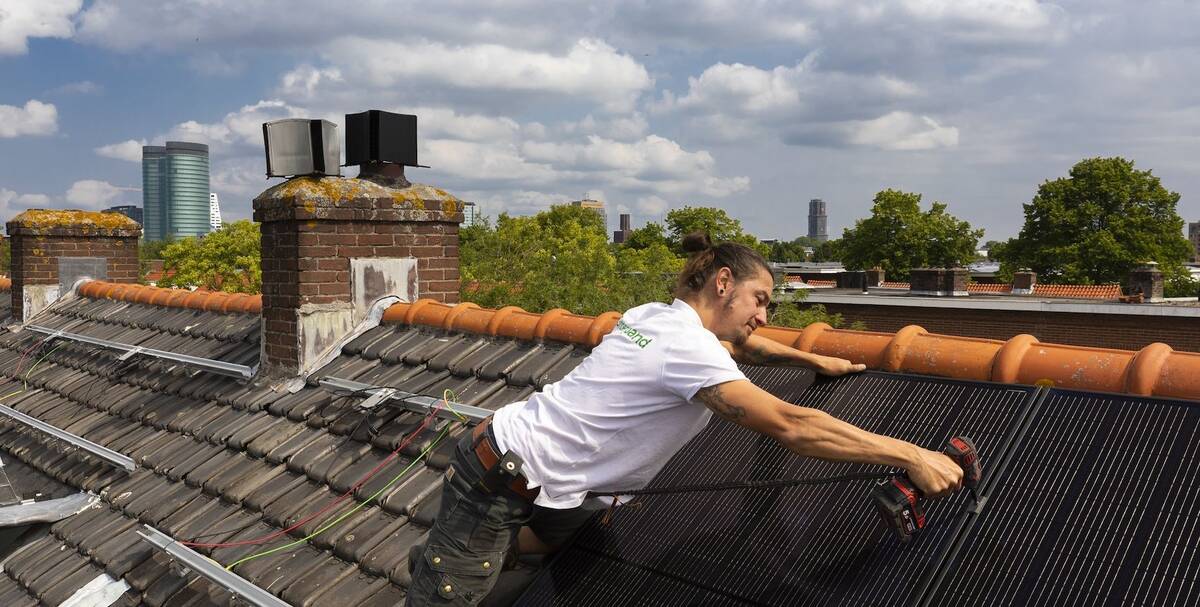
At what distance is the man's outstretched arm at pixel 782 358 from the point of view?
3.54 meters

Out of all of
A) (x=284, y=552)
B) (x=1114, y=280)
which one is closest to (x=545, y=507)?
(x=284, y=552)

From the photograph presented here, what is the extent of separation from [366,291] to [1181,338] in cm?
3120

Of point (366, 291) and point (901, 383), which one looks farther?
point (366, 291)

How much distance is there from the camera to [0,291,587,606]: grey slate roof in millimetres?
4281

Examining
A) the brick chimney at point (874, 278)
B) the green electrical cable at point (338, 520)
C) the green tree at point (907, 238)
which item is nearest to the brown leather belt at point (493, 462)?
the green electrical cable at point (338, 520)

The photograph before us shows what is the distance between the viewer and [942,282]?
3772 cm

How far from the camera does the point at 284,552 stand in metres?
4.39

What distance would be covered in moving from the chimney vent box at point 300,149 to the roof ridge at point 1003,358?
9.34ft

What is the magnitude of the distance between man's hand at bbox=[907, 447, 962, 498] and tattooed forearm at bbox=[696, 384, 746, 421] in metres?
0.49

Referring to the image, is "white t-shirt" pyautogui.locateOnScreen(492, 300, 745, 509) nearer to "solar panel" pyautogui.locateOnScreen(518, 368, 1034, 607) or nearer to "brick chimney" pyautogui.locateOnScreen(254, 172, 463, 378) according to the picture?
"solar panel" pyautogui.locateOnScreen(518, 368, 1034, 607)

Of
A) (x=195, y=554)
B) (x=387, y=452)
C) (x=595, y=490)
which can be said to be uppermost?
(x=595, y=490)

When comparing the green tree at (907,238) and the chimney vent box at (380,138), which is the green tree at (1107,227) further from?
the chimney vent box at (380,138)

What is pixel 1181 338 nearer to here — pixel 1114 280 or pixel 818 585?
pixel 1114 280

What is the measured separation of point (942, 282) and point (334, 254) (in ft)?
114
